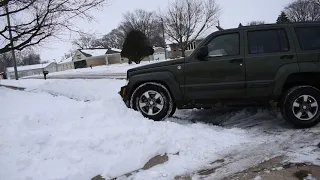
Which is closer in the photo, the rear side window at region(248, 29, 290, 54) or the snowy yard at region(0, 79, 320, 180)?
the snowy yard at region(0, 79, 320, 180)

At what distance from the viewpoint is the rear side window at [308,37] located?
19.8ft

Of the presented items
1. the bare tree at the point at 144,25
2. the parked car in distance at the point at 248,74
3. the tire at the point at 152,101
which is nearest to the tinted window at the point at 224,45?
the parked car in distance at the point at 248,74

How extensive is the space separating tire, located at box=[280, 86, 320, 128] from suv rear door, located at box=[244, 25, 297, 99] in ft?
1.29

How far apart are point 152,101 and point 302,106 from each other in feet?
9.34

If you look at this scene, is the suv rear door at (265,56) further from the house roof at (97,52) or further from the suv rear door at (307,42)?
the house roof at (97,52)

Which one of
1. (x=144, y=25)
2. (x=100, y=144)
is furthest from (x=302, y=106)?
(x=144, y=25)

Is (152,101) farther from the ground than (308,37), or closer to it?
closer to it

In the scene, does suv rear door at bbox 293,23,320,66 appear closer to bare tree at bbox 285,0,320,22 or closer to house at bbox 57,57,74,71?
bare tree at bbox 285,0,320,22

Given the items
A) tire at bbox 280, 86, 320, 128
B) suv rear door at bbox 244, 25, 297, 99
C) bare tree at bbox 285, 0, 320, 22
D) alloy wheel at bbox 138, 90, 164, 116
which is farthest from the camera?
bare tree at bbox 285, 0, 320, 22

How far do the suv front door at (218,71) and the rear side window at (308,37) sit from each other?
109 centimetres

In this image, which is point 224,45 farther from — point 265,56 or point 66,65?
point 66,65

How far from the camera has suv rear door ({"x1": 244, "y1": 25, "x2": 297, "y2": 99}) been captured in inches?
237

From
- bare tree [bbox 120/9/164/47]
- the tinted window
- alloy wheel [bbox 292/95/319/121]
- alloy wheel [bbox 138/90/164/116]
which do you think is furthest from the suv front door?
bare tree [bbox 120/9/164/47]

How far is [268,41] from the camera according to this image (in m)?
6.18
